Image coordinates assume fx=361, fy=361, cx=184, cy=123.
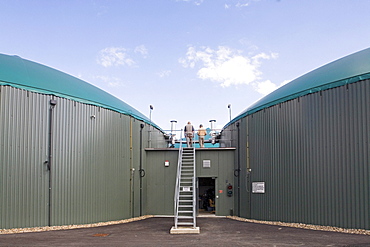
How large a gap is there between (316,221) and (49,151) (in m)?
10.2

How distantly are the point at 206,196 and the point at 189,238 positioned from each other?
1135 centimetres

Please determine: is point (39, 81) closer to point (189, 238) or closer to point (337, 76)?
point (189, 238)

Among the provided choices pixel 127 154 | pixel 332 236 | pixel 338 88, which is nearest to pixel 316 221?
pixel 332 236

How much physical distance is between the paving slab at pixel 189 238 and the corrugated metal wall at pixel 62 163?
1.17 m

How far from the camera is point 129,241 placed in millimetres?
10805

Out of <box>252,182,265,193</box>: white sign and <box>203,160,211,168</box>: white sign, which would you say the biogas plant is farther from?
<box>203,160,211,168</box>: white sign

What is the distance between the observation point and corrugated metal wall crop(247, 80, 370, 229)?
11734 millimetres

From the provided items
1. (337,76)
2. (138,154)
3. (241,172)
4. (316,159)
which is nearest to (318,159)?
(316,159)

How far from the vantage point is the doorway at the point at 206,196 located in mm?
21570

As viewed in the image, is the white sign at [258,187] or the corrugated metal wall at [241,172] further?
the corrugated metal wall at [241,172]

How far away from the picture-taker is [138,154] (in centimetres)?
1881

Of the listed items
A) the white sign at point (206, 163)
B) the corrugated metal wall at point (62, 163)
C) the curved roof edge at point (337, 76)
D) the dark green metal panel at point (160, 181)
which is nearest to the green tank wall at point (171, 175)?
the dark green metal panel at point (160, 181)

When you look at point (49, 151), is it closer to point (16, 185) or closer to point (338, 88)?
point (16, 185)

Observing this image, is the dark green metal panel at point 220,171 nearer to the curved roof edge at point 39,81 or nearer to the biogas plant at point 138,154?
the biogas plant at point 138,154
